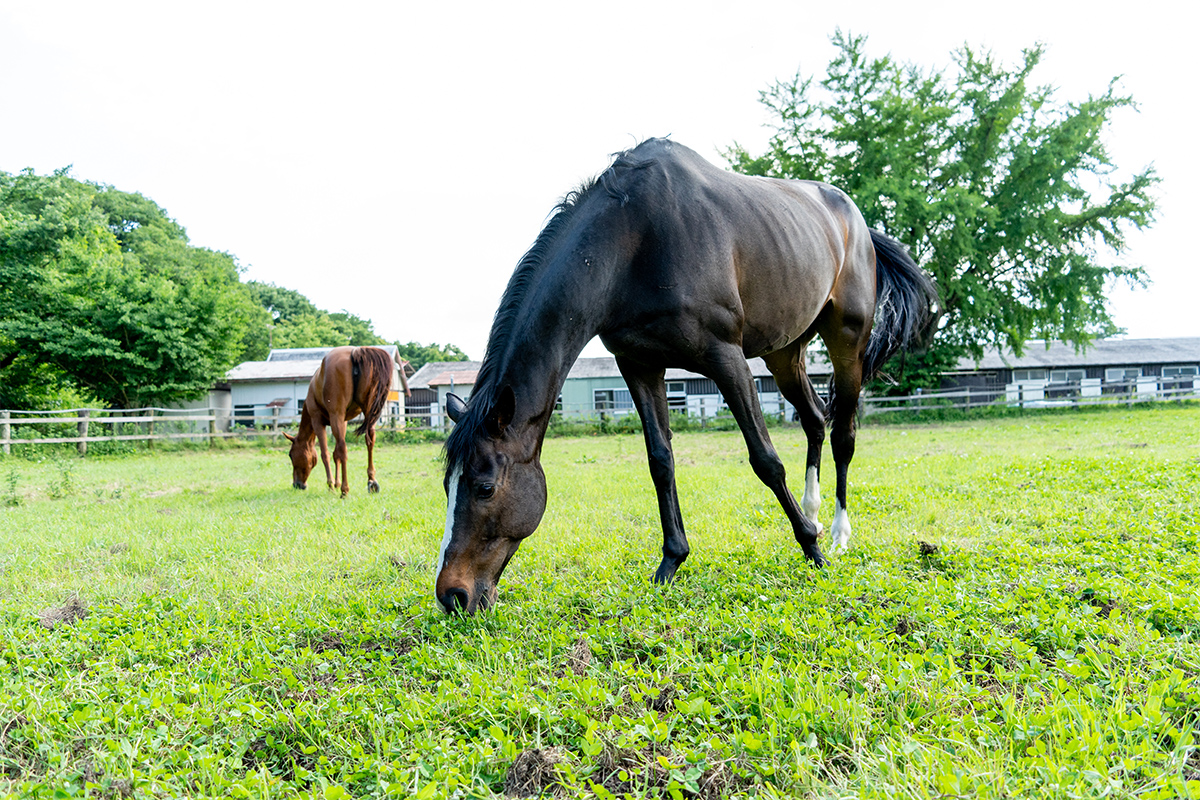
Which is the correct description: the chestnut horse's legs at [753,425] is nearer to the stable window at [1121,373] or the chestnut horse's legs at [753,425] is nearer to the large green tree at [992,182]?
the large green tree at [992,182]

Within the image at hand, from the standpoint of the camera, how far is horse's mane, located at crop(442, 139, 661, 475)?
8.48ft

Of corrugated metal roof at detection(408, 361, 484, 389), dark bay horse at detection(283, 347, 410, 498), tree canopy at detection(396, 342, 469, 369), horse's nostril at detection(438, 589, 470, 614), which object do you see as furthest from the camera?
tree canopy at detection(396, 342, 469, 369)

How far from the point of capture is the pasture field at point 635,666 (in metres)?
1.51

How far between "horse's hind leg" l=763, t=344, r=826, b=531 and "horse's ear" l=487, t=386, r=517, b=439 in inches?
88.3

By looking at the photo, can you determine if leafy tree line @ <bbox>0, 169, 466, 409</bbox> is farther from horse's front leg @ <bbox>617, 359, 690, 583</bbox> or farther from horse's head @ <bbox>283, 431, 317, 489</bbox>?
horse's front leg @ <bbox>617, 359, 690, 583</bbox>

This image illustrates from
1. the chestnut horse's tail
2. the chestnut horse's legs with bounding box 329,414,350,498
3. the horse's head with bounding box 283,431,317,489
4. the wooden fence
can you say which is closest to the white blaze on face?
the chestnut horse's legs with bounding box 329,414,350,498

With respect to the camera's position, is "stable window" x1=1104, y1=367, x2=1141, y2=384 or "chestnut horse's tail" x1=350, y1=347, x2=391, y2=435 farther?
"stable window" x1=1104, y1=367, x2=1141, y2=384

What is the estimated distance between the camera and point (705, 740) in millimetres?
1624

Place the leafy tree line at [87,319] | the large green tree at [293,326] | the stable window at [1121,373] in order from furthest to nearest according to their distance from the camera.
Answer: the large green tree at [293,326] < the stable window at [1121,373] < the leafy tree line at [87,319]

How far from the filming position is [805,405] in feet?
14.7

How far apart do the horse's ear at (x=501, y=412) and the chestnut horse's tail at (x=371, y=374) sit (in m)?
5.70

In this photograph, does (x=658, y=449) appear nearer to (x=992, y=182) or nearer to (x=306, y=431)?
(x=306, y=431)

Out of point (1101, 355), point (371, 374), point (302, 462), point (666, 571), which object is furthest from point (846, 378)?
point (1101, 355)

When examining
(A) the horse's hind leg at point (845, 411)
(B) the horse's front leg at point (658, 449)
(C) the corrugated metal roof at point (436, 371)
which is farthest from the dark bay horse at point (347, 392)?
(C) the corrugated metal roof at point (436, 371)
